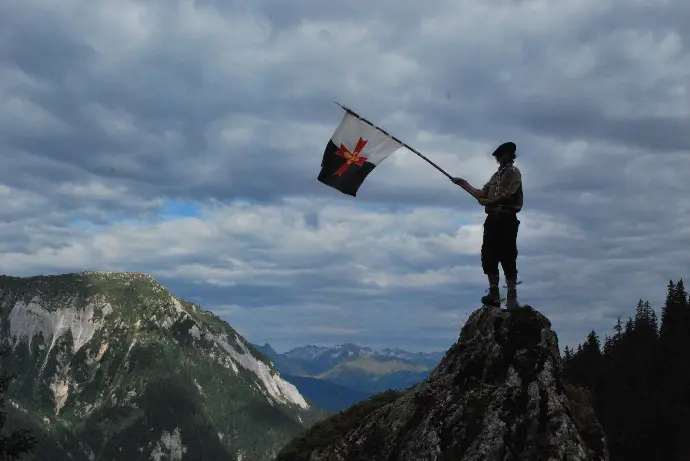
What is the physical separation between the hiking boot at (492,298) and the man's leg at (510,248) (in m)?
0.49

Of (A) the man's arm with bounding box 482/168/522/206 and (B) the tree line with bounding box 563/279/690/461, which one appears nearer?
(A) the man's arm with bounding box 482/168/522/206

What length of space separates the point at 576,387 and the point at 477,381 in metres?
3.62

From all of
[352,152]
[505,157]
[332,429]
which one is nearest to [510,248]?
[505,157]

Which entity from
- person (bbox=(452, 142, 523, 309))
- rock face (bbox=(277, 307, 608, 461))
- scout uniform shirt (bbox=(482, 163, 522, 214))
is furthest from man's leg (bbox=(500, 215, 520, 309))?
rock face (bbox=(277, 307, 608, 461))

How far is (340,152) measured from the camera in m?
21.4

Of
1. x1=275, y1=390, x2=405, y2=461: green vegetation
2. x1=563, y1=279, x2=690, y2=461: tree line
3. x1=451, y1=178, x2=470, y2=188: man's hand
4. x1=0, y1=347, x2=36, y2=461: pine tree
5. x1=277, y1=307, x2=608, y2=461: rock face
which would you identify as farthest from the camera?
x1=563, y1=279, x2=690, y2=461: tree line

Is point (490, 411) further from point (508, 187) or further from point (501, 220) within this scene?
point (508, 187)

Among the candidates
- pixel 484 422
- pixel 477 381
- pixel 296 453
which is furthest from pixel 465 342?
pixel 296 453

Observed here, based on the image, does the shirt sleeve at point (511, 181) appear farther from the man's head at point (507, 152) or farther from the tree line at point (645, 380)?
the tree line at point (645, 380)

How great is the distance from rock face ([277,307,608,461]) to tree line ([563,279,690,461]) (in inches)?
2676

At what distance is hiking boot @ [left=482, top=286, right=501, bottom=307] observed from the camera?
19.5 meters

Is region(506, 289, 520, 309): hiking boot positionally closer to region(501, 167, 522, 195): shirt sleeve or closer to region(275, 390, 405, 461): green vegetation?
region(501, 167, 522, 195): shirt sleeve

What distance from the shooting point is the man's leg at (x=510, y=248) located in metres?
19.2

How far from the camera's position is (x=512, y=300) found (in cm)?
1888
